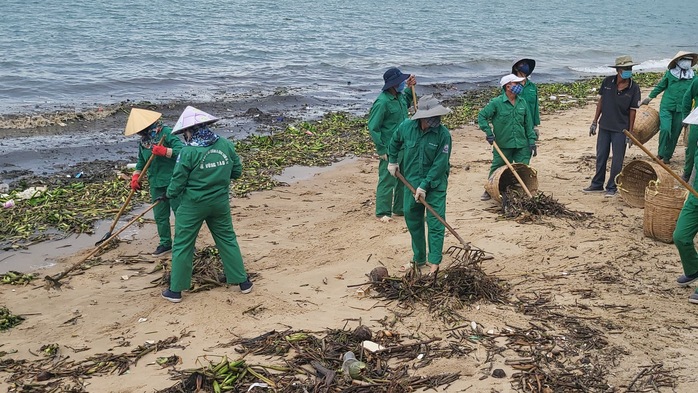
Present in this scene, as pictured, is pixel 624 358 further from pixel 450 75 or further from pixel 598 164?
pixel 450 75

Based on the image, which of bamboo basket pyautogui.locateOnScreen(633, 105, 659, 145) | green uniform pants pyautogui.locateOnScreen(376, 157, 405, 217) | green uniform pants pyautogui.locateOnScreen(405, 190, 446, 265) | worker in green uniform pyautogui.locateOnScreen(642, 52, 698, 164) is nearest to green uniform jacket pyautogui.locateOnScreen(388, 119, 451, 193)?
green uniform pants pyautogui.locateOnScreen(405, 190, 446, 265)

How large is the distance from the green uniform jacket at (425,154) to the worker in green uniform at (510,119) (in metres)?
2.53

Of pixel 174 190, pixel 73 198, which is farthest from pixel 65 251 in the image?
pixel 174 190

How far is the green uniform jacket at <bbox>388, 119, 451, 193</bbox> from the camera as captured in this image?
271 inches

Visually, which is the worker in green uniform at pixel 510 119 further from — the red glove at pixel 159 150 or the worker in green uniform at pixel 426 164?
the red glove at pixel 159 150

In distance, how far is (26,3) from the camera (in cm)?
4328

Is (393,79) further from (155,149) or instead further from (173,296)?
(173,296)

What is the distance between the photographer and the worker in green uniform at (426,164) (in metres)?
6.84

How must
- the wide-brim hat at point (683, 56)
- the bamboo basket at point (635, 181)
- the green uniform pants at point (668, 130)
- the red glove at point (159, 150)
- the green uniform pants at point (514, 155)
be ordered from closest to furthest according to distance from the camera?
the red glove at point (159, 150) < the bamboo basket at point (635, 181) < the green uniform pants at point (514, 155) < the wide-brim hat at point (683, 56) < the green uniform pants at point (668, 130)

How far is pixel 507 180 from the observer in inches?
396

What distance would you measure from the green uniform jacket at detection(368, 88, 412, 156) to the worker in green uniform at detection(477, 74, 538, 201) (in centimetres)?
116

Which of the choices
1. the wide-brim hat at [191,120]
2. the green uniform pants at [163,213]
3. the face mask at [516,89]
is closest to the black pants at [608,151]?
the face mask at [516,89]

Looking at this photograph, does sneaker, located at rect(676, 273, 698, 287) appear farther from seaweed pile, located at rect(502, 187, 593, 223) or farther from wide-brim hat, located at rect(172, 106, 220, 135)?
wide-brim hat, located at rect(172, 106, 220, 135)

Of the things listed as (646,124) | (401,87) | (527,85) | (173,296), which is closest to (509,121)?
(527,85)
